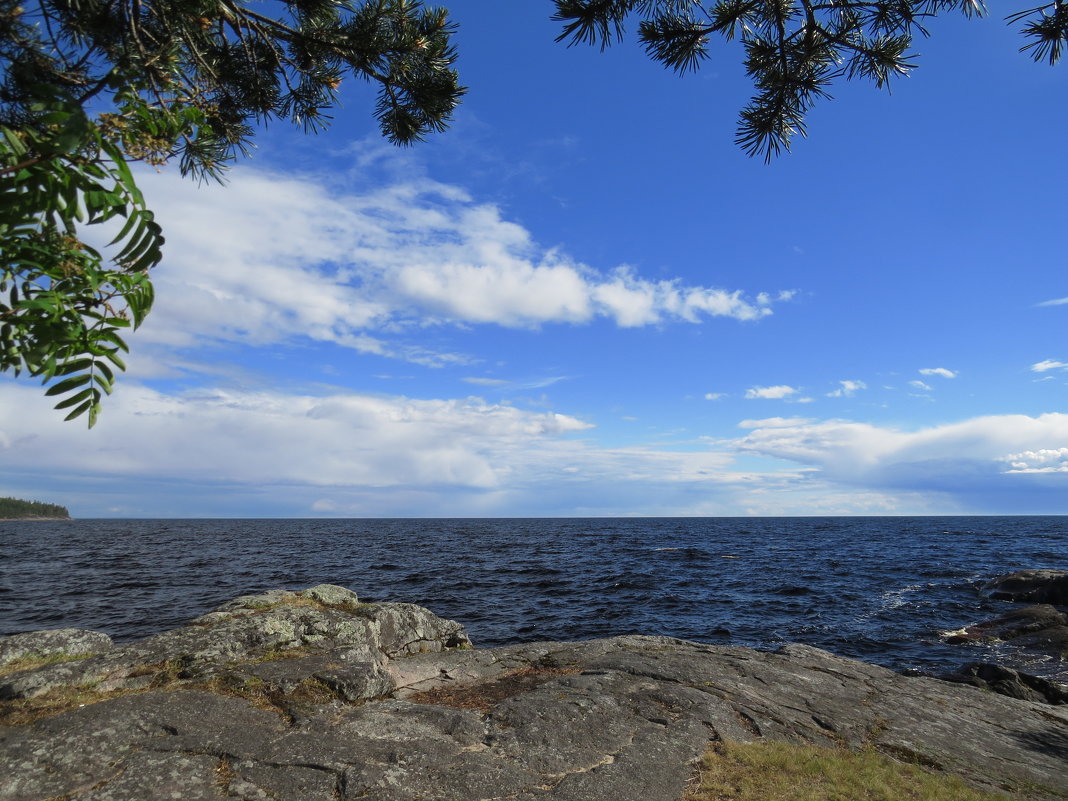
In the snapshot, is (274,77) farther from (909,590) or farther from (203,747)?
(909,590)

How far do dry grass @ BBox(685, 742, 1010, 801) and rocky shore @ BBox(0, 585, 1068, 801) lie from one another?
358 millimetres

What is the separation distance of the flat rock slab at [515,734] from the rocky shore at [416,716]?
32 mm

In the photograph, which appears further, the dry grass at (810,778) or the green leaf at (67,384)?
the dry grass at (810,778)

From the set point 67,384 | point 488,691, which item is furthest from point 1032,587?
point 67,384

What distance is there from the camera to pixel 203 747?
6.33 meters

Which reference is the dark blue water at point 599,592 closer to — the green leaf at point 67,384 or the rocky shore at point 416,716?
the rocky shore at point 416,716

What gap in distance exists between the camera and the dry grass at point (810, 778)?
6.29 meters

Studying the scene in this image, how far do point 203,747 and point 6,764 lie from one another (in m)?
1.73

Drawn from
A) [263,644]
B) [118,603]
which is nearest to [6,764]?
[263,644]

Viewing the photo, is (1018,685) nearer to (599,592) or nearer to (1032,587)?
(599,592)

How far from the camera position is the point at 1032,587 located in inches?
1159

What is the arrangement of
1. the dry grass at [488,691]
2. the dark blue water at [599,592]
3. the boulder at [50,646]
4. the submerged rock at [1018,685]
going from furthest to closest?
1. the dark blue water at [599,592]
2. the submerged rock at [1018,685]
3. the boulder at [50,646]
4. the dry grass at [488,691]

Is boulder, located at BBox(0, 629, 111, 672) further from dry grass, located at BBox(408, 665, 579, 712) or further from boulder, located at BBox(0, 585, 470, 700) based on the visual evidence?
dry grass, located at BBox(408, 665, 579, 712)

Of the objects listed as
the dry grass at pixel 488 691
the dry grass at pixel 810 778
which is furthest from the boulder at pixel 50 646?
the dry grass at pixel 810 778
